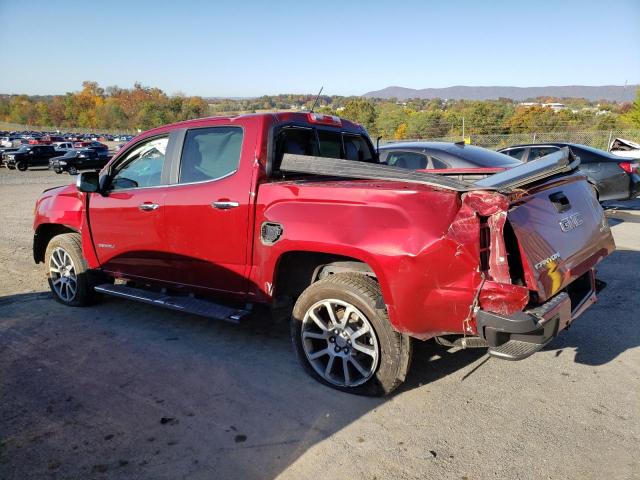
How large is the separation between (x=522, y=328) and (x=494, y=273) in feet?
1.10

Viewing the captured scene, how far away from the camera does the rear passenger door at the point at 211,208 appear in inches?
154

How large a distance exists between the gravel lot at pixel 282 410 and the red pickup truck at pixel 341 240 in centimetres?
38

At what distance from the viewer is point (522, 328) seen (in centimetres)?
279

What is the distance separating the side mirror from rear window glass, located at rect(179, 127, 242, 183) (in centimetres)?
113

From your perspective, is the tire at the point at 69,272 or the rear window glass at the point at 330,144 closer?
the rear window glass at the point at 330,144

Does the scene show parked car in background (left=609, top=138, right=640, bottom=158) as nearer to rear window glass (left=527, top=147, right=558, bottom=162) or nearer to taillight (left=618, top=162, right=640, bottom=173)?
taillight (left=618, top=162, right=640, bottom=173)

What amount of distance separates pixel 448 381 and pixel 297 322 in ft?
3.87

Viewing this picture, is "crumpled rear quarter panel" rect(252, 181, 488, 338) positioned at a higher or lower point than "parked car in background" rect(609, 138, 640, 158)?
lower

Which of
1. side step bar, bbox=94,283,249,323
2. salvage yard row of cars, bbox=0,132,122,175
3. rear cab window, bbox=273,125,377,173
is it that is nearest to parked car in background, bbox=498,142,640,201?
rear cab window, bbox=273,125,377,173

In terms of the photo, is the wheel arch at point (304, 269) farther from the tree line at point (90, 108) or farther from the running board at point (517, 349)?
the tree line at point (90, 108)

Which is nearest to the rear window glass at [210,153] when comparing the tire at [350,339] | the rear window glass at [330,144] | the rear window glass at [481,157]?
the rear window glass at [330,144]

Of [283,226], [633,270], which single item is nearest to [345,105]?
[633,270]

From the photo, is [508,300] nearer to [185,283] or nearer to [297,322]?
[297,322]

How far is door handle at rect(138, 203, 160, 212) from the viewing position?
176 inches
